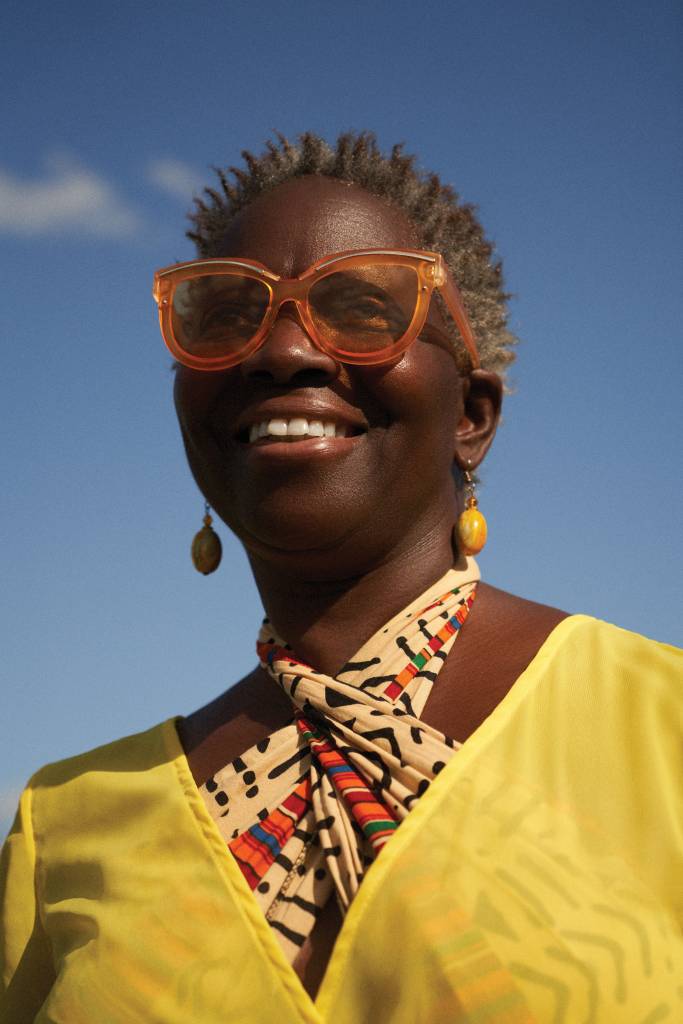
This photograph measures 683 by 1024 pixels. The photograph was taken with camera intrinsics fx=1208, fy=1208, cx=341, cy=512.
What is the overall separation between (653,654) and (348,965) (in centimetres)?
94

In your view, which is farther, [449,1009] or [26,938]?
[26,938]

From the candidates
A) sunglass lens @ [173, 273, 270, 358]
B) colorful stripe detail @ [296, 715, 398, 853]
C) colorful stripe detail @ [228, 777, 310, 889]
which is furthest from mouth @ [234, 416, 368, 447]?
colorful stripe detail @ [228, 777, 310, 889]

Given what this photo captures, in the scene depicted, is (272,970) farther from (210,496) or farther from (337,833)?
(210,496)

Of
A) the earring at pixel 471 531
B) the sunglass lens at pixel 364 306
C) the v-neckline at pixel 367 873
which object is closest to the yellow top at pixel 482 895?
the v-neckline at pixel 367 873

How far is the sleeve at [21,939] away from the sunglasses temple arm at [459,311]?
1.68 meters

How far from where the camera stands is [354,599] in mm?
2939

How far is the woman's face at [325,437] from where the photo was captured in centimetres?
279

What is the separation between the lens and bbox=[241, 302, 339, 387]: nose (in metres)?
2.79

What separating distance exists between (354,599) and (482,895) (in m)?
0.86

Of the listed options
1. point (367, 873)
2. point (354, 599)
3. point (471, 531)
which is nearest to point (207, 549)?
point (354, 599)

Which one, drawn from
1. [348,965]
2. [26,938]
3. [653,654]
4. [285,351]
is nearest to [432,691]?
[653,654]

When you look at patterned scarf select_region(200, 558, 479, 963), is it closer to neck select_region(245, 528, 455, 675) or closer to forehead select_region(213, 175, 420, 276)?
neck select_region(245, 528, 455, 675)

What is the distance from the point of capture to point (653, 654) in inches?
105

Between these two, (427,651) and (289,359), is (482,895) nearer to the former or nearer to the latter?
(427,651)
